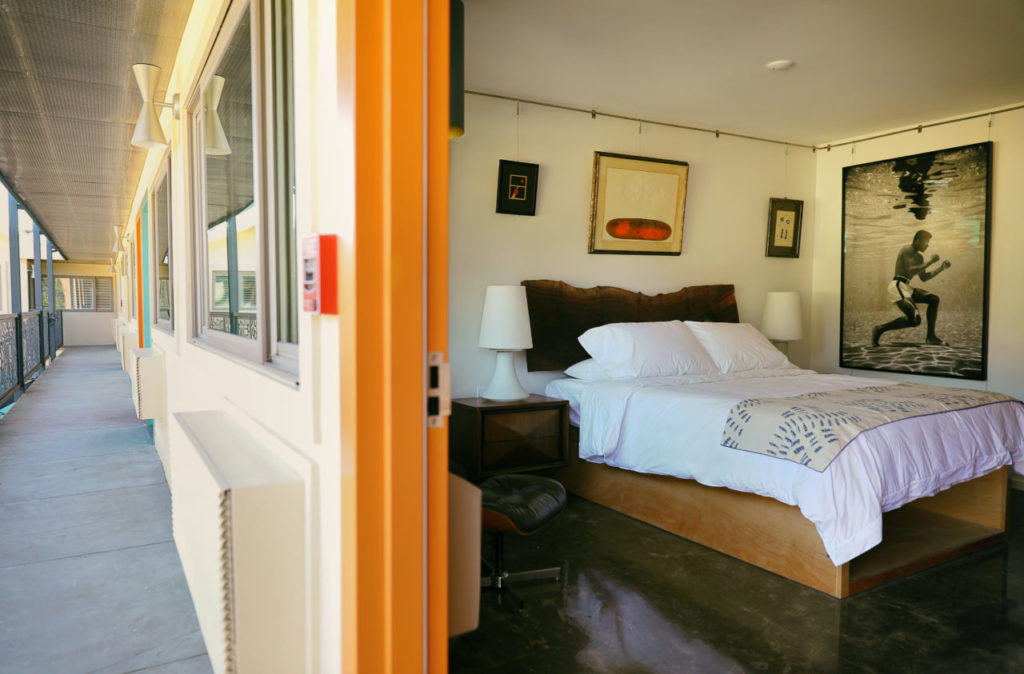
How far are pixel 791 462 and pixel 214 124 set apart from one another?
2.77 metres

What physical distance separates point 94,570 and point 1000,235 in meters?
5.74

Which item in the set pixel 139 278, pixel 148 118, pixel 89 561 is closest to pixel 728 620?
pixel 89 561

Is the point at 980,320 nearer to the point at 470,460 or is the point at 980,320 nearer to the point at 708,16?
the point at 708,16

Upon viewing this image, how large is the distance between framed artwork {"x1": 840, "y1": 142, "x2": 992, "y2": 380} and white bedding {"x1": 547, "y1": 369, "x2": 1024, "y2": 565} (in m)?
1.38

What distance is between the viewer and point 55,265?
1892cm

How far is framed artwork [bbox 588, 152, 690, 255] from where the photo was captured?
15.0 ft

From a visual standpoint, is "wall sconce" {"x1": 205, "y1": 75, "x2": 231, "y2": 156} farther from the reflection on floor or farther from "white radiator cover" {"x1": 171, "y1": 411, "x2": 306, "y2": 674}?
the reflection on floor

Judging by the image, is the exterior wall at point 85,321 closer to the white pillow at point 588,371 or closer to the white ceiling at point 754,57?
the white pillow at point 588,371

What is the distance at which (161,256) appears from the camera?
536 cm

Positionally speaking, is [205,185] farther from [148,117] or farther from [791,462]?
[791,462]

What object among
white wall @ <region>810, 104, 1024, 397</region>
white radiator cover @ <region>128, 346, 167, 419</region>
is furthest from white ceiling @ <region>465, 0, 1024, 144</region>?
white radiator cover @ <region>128, 346, 167, 419</region>

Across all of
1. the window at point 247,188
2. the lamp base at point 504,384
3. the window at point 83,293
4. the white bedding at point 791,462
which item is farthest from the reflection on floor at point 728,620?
the window at point 83,293

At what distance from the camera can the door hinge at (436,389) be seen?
1.27 meters

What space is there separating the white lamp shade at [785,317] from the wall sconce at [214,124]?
13.8 feet
